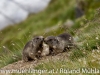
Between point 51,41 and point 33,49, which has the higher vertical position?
point 51,41

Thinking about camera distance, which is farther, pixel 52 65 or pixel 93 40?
pixel 93 40

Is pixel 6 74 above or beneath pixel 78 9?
beneath

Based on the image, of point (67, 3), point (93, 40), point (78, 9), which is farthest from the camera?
point (67, 3)

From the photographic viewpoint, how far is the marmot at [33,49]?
12.5 m

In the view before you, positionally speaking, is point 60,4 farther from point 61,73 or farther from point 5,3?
point 61,73

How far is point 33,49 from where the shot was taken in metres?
12.6

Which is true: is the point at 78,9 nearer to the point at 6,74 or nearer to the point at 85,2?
the point at 85,2

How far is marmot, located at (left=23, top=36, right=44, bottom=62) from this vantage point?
40.9 ft

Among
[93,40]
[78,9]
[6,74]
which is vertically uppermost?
[78,9]

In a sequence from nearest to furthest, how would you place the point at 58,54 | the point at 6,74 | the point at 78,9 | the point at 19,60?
the point at 6,74
the point at 58,54
the point at 19,60
the point at 78,9

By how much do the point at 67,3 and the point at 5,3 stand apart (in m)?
37.6

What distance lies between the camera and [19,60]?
1341 centimetres

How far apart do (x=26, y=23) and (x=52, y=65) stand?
57296mm

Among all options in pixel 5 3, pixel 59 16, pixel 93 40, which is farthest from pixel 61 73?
pixel 5 3
